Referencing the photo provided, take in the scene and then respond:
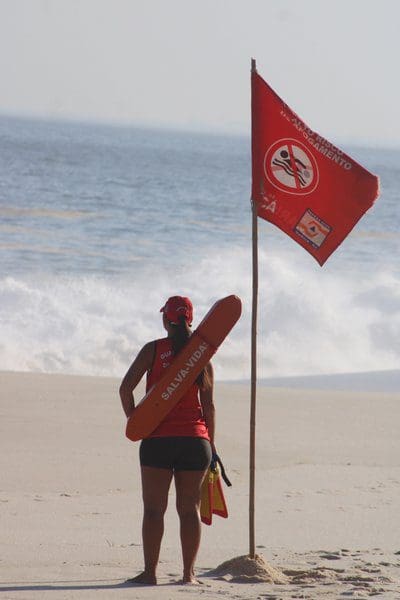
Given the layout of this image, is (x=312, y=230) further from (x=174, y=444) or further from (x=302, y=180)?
(x=174, y=444)

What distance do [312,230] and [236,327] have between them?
34.5ft

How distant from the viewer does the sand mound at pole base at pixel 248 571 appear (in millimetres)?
5820

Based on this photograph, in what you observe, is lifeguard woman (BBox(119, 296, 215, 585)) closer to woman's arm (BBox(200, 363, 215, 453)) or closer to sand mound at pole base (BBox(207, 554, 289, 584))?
woman's arm (BBox(200, 363, 215, 453))

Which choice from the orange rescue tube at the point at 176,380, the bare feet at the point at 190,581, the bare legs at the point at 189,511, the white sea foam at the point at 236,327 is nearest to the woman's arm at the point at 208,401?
the orange rescue tube at the point at 176,380

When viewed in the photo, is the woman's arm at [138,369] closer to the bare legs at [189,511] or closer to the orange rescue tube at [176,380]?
the orange rescue tube at [176,380]

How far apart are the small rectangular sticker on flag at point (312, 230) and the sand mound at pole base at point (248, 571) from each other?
5.49ft

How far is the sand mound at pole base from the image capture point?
5.82 metres

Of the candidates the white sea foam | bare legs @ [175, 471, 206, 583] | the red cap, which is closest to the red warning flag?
the red cap

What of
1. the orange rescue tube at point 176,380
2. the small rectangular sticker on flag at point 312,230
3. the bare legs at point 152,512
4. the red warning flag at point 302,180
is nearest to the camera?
the orange rescue tube at point 176,380

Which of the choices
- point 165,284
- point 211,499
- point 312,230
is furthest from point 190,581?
point 165,284

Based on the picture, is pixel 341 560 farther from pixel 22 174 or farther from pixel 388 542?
pixel 22 174

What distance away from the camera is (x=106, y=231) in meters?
30.2

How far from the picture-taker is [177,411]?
5605 millimetres

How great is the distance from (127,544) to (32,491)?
1.41m
